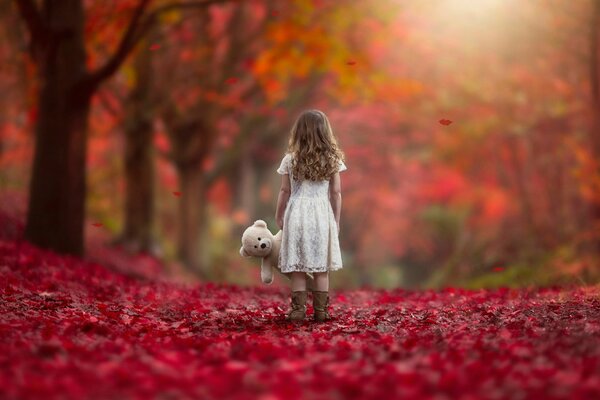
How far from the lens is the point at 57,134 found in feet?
43.8

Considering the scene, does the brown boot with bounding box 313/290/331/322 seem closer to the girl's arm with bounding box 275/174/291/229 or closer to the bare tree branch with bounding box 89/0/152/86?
the girl's arm with bounding box 275/174/291/229

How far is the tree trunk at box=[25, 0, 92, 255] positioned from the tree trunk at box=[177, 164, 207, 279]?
8.95 metres

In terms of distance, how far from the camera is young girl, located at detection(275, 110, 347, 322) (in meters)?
7.93

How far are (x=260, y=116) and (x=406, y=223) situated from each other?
60.7ft

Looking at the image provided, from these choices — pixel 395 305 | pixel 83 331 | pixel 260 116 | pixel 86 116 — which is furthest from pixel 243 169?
pixel 83 331

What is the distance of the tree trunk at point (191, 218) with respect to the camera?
22.5 m

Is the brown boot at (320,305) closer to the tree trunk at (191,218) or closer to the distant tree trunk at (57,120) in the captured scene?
the distant tree trunk at (57,120)

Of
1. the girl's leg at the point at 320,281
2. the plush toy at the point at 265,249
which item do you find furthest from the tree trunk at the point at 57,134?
the girl's leg at the point at 320,281

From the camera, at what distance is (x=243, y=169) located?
31.6 metres

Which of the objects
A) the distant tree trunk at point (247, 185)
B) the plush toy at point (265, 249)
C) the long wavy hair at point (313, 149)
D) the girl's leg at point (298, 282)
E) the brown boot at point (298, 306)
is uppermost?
the distant tree trunk at point (247, 185)

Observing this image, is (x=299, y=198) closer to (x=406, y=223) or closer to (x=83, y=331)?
(x=83, y=331)

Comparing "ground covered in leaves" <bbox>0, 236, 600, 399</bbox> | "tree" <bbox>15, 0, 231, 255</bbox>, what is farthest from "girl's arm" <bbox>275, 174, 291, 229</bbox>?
"tree" <bbox>15, 0, 231, 255</bbox>

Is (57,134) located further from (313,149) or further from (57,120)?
(313,149)

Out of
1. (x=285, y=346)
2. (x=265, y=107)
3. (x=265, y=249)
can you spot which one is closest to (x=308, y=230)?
(x=265, y=249)
